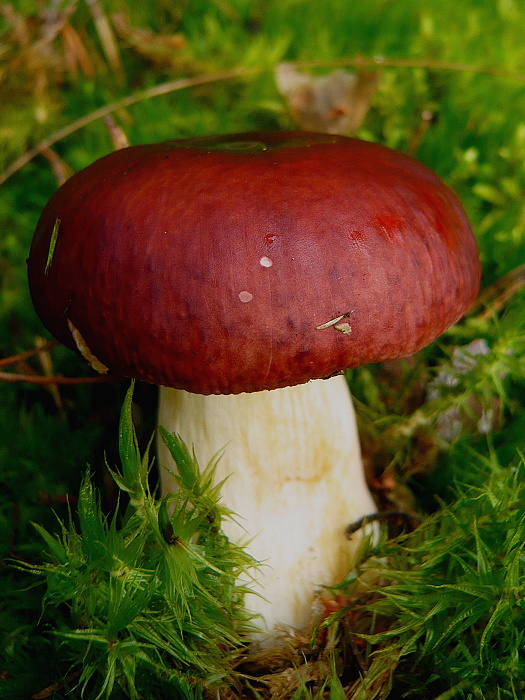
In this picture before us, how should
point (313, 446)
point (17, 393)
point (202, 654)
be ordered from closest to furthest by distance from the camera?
point (202, 654) → point (313, 446) → point (17, 393)

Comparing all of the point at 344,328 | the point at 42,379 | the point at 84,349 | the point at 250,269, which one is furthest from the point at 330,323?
the point at 42,379

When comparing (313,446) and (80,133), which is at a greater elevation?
(80,133)

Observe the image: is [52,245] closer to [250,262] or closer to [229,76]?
[250,262]

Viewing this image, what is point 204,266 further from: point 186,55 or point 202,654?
point 186,55

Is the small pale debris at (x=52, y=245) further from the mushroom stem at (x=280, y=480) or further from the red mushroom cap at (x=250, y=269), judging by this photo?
the mushroom stem at (x=280, y=480)

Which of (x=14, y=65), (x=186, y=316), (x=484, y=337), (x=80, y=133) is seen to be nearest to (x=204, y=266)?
(x=186, y=316)

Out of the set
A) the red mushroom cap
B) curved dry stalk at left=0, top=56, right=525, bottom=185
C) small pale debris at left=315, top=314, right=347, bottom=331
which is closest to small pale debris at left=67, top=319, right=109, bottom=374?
the red mushroom cap

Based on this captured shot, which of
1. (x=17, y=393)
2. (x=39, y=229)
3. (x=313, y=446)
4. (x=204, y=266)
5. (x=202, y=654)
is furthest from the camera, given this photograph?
(x=17, y=393)
